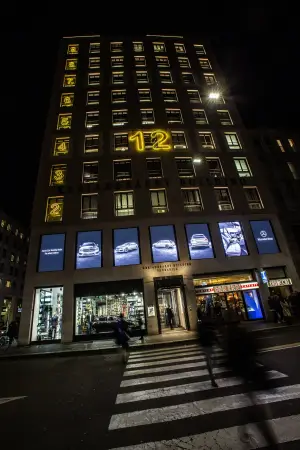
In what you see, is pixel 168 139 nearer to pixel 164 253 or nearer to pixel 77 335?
pixel 164 253

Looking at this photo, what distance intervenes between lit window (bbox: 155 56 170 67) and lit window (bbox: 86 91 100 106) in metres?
9.95

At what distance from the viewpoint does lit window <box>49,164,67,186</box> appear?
2114 centimetres

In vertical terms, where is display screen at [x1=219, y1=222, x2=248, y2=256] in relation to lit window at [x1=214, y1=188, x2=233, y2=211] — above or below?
below

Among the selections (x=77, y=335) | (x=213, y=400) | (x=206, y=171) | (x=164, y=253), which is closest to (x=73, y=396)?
(x=213, y=400)

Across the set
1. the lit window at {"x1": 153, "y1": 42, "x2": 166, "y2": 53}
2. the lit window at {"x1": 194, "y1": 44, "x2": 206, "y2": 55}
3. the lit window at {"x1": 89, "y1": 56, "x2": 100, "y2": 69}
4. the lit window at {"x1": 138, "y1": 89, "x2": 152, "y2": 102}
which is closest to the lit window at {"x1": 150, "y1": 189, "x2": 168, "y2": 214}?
the lit window at {"x1": 138, "y1": 89, "x2": 152, "y2": 102}

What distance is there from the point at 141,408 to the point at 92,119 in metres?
26.5

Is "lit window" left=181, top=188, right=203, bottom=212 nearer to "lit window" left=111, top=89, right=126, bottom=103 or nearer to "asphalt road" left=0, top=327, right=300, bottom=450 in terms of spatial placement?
"lit window" left=111, top=89, right=126, bottom=103

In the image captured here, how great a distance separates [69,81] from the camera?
27828mm

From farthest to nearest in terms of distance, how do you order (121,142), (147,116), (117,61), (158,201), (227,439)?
(117,61), (147,116), (121,142), (158,201), (227,439)

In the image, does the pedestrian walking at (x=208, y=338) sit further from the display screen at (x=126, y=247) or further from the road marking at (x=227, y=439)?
the display screen at (x=126, y=247)

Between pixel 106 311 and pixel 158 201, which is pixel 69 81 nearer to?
pixel 158 201

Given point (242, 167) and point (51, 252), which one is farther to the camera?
point (242, 167)

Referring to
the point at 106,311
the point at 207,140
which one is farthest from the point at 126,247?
the point at 207,140

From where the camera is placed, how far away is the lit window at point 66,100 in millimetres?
25764
